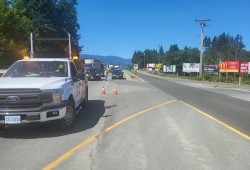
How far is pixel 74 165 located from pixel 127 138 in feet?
8.50

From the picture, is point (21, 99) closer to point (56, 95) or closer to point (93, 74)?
point (56, 95)

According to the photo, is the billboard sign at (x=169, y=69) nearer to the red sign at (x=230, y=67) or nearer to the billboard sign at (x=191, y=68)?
the billboard sign at (x=191, y=68)

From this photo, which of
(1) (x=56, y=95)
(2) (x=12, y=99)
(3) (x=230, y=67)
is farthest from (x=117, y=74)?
(2) (x=12, y=99)

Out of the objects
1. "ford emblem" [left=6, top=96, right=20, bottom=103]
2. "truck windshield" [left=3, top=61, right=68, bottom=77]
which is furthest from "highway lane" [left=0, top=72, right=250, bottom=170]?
"truck windshield" [left=3, top=61, right=68, bottom=77]

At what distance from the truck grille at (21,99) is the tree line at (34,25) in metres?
32.0

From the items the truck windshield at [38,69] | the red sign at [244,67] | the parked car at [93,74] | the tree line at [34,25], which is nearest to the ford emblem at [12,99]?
the truck windshield at [38,69]

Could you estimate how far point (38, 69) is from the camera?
1164cm

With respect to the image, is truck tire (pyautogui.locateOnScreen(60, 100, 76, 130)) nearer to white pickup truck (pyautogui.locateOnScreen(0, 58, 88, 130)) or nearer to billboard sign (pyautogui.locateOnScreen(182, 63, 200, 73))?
white pickup truck (pyautogui.locateOnScreen(0, 58, 88, 130))

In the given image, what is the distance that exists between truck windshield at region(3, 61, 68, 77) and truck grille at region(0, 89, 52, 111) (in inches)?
83.1

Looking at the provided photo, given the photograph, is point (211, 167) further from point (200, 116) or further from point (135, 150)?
point (200, 116)

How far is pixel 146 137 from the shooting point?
9.53 metres

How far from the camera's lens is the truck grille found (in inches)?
361

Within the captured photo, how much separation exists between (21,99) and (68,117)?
1.62m

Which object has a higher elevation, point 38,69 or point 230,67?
point 38,69
